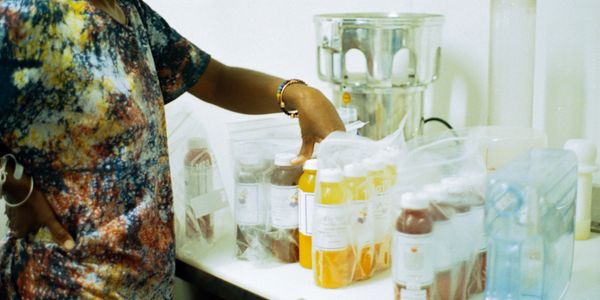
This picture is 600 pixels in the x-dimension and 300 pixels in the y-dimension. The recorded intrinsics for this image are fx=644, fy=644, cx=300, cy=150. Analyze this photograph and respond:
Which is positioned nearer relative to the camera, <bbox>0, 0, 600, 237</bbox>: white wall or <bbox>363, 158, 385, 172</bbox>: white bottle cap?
<bbox>363, 158, 385, 172</bbox>: white bottle cap

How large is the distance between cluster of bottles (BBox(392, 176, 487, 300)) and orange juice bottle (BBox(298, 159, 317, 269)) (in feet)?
0.89

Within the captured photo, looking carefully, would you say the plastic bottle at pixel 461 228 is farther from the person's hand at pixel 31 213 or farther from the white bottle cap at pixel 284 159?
the person's hand at pixel 31 213

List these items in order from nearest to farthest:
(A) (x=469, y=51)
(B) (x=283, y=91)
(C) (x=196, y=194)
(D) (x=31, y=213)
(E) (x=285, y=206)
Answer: (D) (x=31, y=213), (E) (x=285, y=206), (B) (x=283, y=91), (C) (x=196, y=194), (A) (x=469, y=51)

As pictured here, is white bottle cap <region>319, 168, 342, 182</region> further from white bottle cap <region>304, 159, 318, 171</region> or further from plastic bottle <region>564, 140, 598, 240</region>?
plastic bottle <region>564, 140, 598, 240</region>

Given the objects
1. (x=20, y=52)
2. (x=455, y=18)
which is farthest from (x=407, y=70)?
(x=20, y=52)

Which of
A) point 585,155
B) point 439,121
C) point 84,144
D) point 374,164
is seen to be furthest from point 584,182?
point 84,144

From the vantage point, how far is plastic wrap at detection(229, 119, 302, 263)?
4.22 ft

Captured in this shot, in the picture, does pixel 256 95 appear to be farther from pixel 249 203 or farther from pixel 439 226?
pixel 439 226

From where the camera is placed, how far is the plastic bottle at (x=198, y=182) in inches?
58.1

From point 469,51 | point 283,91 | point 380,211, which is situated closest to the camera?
point 380,211

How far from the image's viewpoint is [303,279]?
123 cm

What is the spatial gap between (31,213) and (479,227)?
740mm

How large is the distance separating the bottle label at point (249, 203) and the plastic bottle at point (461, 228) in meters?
0.45

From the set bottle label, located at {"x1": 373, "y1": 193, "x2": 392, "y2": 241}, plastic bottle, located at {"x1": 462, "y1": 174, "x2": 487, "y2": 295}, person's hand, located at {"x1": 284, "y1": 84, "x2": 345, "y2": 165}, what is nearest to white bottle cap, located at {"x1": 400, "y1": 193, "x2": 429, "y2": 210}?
plastic bottle, located at {"x1": 462, "y1": 174, "x2": 487, "y2": 295}
